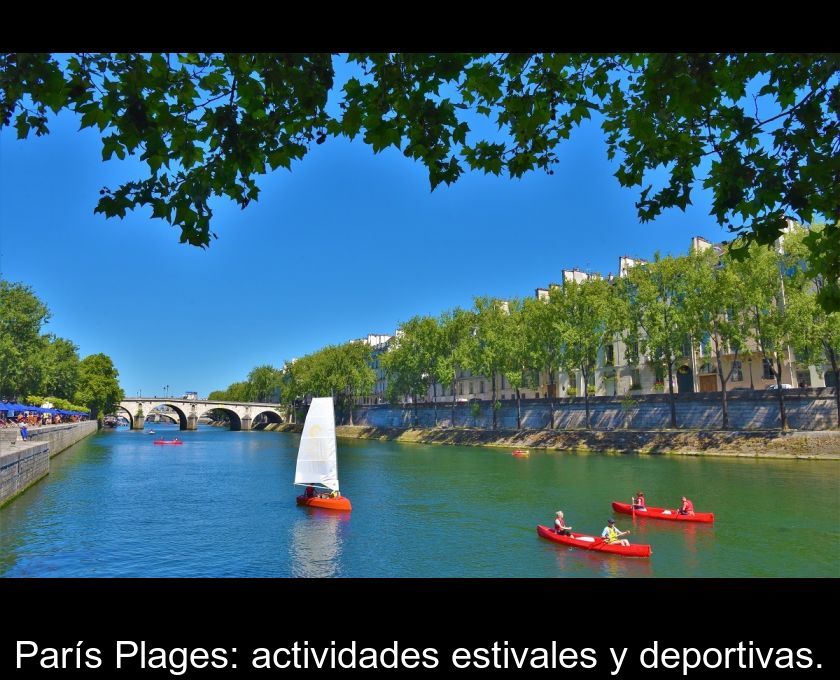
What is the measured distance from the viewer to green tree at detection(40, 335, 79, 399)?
101438mm

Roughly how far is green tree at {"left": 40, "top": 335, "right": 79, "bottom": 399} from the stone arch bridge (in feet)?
131

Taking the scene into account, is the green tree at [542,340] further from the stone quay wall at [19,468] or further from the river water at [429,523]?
the stone quay wall at [19,468]

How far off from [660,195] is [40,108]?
7.60 metres

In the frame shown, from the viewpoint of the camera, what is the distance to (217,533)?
30.2 m

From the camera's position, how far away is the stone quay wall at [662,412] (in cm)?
5747

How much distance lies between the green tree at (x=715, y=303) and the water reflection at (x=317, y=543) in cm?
4734

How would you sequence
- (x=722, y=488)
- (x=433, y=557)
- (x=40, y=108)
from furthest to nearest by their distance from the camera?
(x=722, y=488)
(x=433, y=557)
(x=40, y=108)

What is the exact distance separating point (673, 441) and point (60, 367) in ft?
352

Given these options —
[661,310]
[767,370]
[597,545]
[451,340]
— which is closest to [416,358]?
[451,340]

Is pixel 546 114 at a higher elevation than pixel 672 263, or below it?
below
